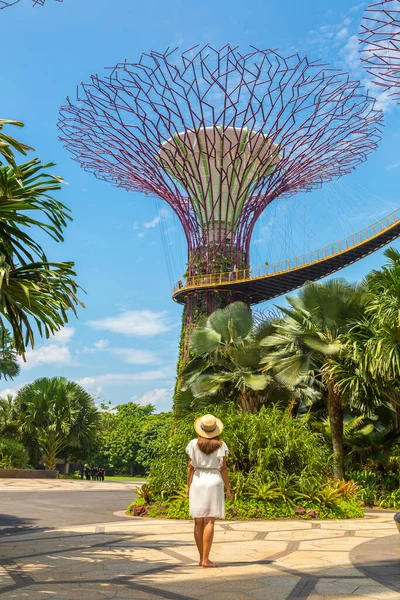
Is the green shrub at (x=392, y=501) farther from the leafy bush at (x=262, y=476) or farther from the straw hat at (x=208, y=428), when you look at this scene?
the straw hat at (x=208, y=428)

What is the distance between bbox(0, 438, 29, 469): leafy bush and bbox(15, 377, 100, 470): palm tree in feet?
5.35

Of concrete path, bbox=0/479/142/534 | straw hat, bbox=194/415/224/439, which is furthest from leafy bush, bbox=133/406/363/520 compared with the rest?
straw hat, bbox=194/415/224/439

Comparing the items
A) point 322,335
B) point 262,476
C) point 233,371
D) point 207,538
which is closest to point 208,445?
point 207,538

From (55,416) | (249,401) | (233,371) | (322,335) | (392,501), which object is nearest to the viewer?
(392,501)

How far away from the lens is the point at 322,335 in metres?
16.8

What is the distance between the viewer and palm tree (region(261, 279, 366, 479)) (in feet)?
55.3

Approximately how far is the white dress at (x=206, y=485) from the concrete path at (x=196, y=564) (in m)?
0.58

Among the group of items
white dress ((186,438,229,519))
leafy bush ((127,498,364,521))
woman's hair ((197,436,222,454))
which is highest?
woman's hair ((197,436,222,454))

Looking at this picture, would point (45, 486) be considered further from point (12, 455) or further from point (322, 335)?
point (322, 335)

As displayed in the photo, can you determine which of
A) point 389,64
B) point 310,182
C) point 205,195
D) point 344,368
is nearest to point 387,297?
point 344,368

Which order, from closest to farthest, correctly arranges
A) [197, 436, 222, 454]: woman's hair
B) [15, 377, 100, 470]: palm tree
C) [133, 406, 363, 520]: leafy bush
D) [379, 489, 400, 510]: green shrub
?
[197, 436, 222, 454]: woman's hair, [133, 406, 363, 520]: leafy bush, [379, 489, 400, 510]: green shrub, [15, 377, 100, 470]: palm tree

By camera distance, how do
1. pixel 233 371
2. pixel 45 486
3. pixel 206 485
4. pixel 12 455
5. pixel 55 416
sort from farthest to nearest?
pixel 55 416, pixel 12 455, pixel 45 486, pixel 233 371, pixel 206 485

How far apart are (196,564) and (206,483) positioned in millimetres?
961

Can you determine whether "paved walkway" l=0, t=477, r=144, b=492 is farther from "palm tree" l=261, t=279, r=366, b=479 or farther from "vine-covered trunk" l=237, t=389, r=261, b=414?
"palm tree" l=261, t=279, r=366, b=479
